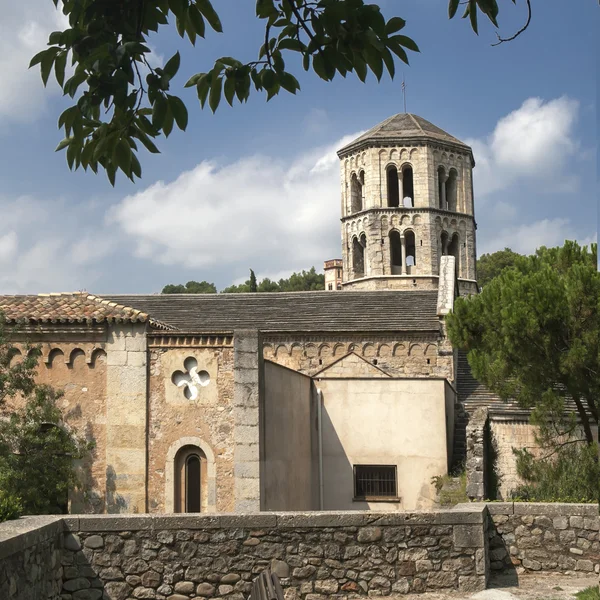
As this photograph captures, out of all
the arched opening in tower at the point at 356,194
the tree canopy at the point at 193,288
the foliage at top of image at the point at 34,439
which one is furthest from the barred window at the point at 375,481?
the tree canopy at the point at 193,288

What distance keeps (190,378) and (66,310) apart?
3011mm

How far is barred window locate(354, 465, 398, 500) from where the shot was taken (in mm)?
23031

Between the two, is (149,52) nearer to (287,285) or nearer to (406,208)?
(406,208)

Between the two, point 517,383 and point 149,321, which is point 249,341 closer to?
point 149,321

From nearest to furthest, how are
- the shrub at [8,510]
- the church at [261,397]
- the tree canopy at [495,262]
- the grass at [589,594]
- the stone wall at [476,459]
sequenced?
the grass at [589,594] → the shrub at [8,510] → the church at [261,397] → the stone wall at [476,459] → the tree canopy at [495,262]

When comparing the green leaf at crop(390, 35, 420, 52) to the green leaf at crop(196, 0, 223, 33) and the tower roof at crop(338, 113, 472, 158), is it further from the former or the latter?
the tower roof at crop(338, 113, 472, 158)

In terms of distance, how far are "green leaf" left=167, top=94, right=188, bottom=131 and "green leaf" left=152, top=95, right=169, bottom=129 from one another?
31 millimetres

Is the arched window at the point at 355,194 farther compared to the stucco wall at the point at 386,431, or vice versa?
the arched window at the point at 355,194

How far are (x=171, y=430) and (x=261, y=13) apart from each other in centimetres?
1372

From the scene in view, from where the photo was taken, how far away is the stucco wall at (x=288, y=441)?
717 inches

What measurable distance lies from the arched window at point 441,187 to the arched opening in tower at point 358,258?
15.9 ft

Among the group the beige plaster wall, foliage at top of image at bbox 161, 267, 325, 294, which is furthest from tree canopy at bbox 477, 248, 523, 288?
the beige plaster wall

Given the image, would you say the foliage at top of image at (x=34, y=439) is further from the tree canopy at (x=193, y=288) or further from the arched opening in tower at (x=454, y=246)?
the tree canopy at (x=193, y=288)

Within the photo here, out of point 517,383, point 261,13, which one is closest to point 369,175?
point 517,383
